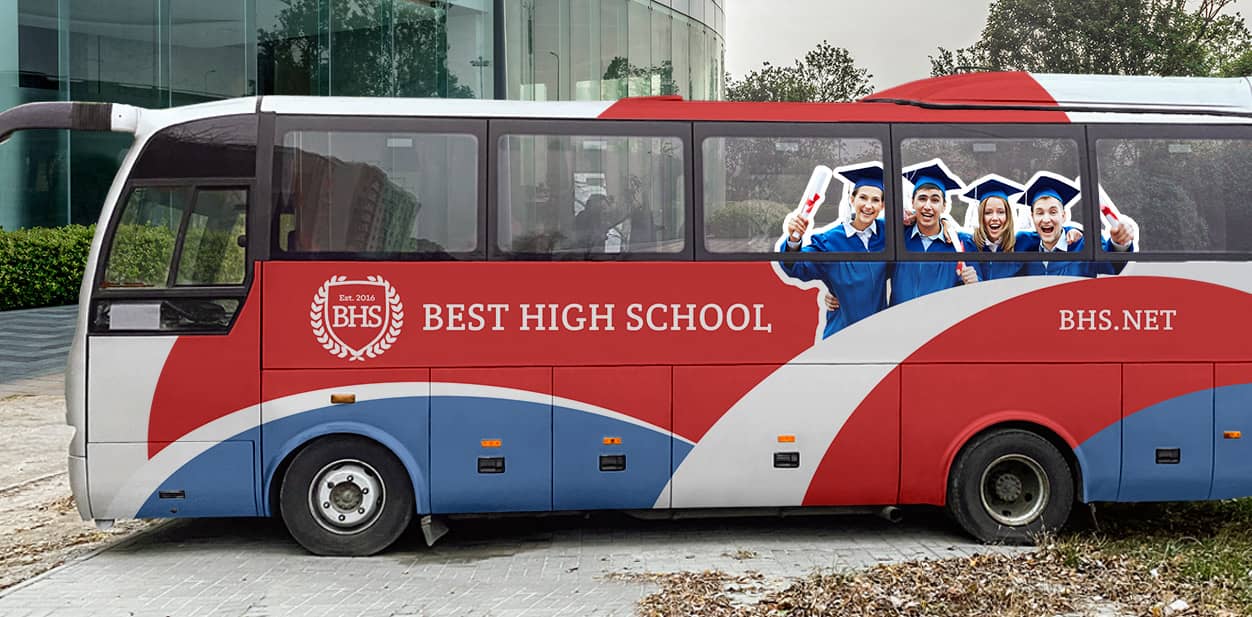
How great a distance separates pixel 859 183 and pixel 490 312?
2692 mm

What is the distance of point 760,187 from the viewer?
8.38 metres

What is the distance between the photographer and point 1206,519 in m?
9.23

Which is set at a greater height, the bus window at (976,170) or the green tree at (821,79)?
the green tree at (821,79)

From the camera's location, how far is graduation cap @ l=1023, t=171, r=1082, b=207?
27.9 ft

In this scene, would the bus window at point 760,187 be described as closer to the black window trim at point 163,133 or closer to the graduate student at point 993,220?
the graduate student at point 993,220

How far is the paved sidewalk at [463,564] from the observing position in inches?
274

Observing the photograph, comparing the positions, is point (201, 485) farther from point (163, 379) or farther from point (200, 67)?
point (200, 67)

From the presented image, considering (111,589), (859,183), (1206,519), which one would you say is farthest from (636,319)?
(1206,519)

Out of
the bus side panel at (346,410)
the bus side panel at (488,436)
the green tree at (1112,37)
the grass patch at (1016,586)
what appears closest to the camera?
the grass patch at (1016,586)

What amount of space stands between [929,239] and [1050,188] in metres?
0.94

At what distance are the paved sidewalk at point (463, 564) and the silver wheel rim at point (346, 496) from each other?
0.83 ft

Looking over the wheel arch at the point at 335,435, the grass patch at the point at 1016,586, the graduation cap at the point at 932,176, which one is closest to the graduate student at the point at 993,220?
the graduation cap at the point at 932,176

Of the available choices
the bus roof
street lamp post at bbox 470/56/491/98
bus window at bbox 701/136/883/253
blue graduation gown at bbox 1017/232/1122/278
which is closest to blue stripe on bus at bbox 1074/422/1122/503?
blue graduation gown at bbox 1017/232/1122/278

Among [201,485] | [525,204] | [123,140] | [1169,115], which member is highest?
[123,140]
